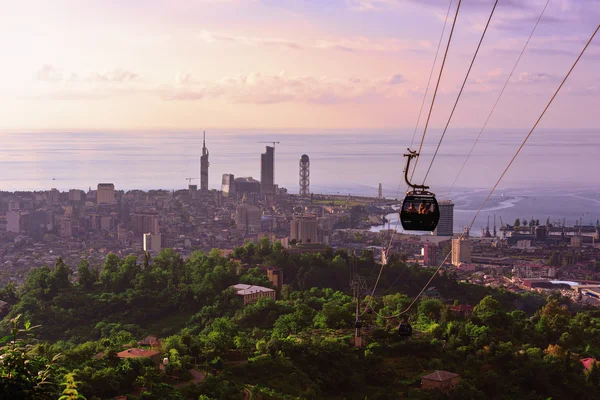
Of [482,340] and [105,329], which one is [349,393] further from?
[105,329]

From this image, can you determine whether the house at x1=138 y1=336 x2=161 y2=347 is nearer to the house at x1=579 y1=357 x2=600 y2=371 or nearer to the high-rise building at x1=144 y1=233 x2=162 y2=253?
the house at x1=579 y1=357 x2=600 y2=371

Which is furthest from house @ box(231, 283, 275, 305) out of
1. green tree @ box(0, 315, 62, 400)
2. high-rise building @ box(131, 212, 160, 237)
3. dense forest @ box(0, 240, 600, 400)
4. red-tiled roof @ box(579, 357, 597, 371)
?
high-rise building @ box(131, 212, 160, 237)

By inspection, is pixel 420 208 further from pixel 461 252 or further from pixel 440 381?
pixel 461 252

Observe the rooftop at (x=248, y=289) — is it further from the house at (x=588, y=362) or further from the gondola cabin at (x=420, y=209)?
the gondola cabin at (x=420, y=209)

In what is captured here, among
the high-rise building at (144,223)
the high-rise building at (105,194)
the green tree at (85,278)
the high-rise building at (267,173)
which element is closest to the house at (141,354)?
the green tree at (85,278)

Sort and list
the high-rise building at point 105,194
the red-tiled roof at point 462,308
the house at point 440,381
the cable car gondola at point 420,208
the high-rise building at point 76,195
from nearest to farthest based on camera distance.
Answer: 1. the cable car gondola at point 420,208
2. the house at point 440,381
3. the red-tiled roof at point 462,308
4. the high-rise building at point 76,195
5. the high-rise building at point 105,194

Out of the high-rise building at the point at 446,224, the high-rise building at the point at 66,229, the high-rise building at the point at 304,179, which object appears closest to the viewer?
the high-rise building at the point at 446,224
